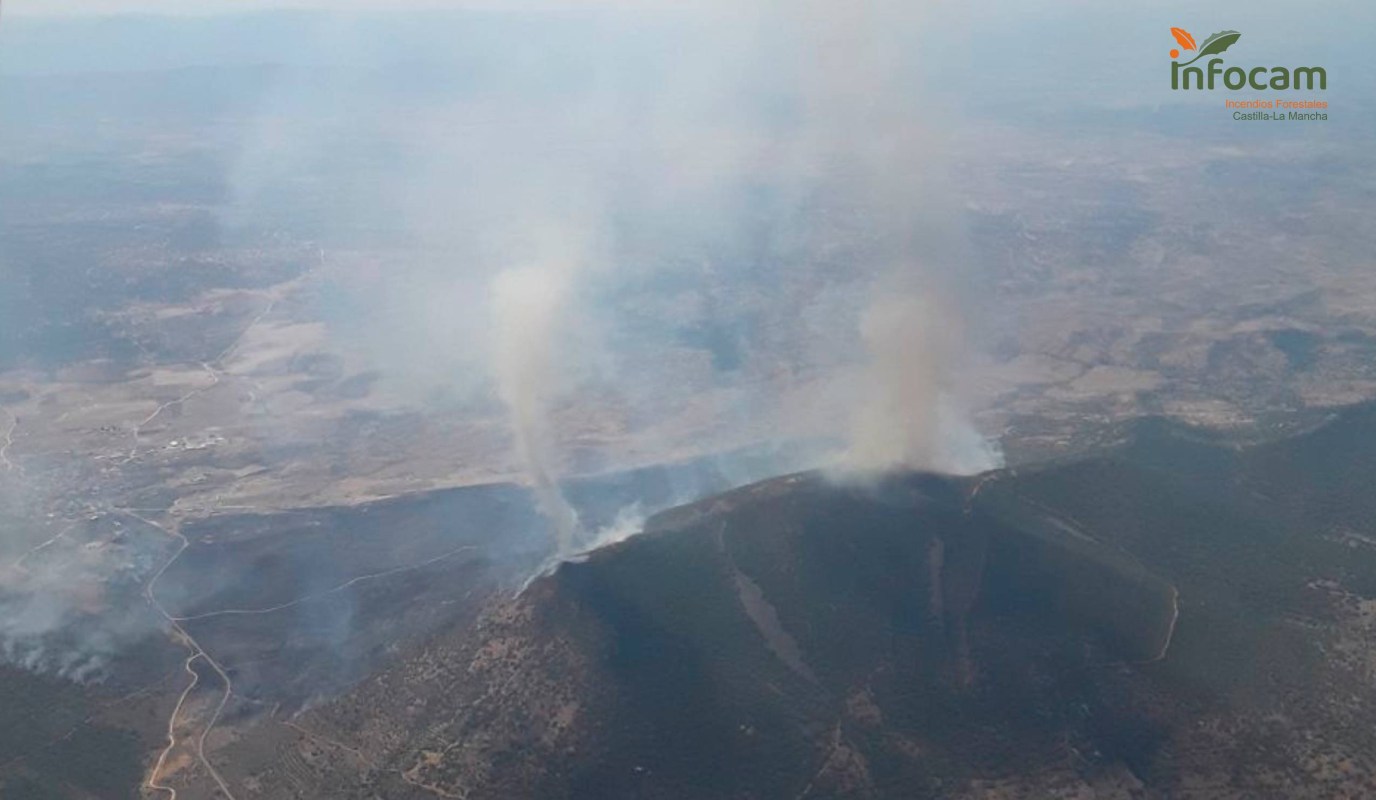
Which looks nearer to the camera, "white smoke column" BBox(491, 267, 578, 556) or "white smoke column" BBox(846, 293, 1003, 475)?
"white smoke column" BBox(846, 293, 1003, 475)

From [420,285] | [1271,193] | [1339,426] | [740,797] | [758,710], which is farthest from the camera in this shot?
[1271,193]

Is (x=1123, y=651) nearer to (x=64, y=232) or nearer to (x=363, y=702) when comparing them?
(x=363, y=702)

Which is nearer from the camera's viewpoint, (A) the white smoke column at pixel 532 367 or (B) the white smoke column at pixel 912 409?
(B) the white smoke column at pixel 912 409

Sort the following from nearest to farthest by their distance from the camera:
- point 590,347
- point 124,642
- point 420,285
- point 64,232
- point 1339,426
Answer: point 124,642 → point 1339,426 → point 590,347 → point 420,285 → point 64,232

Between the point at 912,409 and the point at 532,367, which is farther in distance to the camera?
the point at 532,367

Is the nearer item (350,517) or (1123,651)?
(1123,651)

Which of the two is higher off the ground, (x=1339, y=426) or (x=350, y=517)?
(x=350, y=517)

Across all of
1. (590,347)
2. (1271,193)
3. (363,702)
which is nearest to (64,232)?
(590,347)

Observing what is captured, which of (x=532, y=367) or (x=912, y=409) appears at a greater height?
(x=912, y=409)
